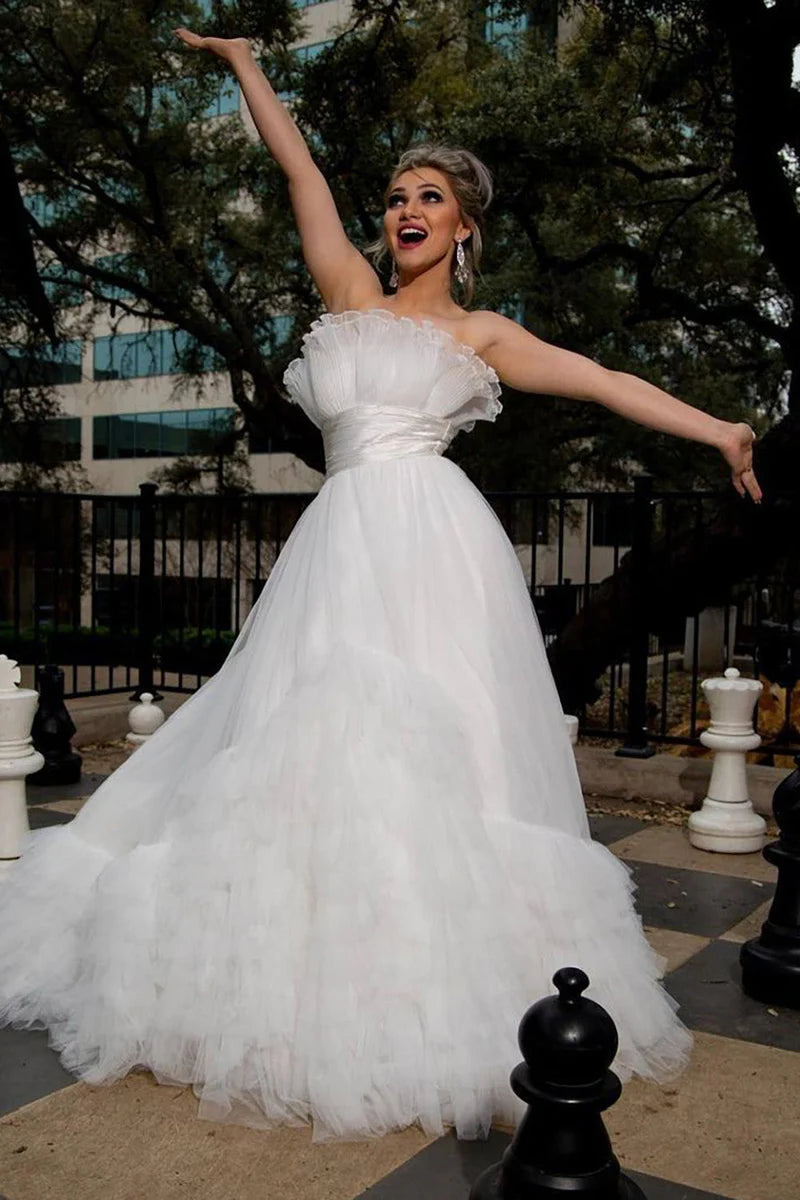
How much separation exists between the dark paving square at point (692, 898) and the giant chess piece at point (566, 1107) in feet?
7.57

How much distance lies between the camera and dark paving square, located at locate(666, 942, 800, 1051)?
3074 millimetres

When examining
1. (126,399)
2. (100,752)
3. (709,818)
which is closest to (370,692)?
(709,818)

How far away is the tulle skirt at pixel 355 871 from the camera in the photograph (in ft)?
8.11

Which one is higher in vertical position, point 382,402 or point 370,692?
point 382,402

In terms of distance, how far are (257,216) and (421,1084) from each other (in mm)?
16042

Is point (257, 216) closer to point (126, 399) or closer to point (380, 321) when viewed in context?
point (380, 321)

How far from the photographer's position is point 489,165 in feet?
37.0

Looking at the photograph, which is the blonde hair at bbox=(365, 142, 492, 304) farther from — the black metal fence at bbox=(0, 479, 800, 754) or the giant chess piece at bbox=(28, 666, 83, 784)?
the giant chess piece at bbox=(28, 666, 83, 784)

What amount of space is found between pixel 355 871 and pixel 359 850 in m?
0.05

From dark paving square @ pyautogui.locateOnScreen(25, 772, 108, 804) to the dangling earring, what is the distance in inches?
146

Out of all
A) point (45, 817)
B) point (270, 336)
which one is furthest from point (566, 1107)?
point (270, 336)

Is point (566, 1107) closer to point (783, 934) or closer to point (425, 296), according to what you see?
point (783, 934)

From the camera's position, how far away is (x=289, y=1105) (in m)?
2.46

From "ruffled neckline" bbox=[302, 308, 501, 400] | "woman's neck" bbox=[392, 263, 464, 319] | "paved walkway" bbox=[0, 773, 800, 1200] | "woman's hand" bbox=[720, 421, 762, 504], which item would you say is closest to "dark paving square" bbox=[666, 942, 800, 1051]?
"paved walkway" bbox=[0, 773, 800, 1200]
